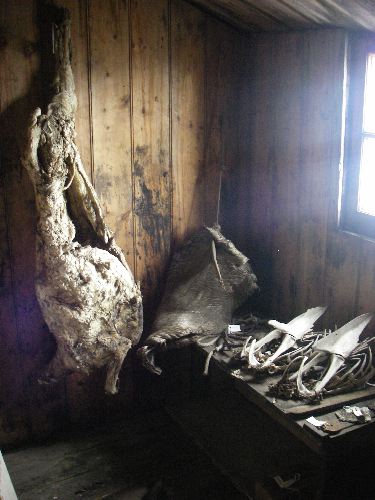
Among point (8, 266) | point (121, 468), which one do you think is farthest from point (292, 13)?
point (121, 468)

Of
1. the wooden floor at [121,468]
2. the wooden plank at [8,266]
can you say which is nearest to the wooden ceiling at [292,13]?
the wooden plank at [8,266]

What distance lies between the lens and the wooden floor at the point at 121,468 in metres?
2.55

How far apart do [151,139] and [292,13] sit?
2.93ft

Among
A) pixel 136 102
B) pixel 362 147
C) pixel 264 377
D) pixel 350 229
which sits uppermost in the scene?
pixel 136 102

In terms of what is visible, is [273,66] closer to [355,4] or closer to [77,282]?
[355,4]

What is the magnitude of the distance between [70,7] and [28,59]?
1.01 feet

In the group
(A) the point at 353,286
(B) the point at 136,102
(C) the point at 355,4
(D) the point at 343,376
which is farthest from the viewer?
(B) the point at 136,102

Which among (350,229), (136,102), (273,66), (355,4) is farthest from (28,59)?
(350,229)

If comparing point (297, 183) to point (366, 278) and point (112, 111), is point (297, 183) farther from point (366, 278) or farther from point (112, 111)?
point (112, 111)

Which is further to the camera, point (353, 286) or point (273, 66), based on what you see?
point (273, 66)

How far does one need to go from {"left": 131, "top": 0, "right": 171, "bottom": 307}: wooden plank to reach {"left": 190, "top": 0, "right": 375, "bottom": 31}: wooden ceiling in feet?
0.88

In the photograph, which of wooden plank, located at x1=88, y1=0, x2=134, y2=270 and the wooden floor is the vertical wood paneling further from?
wooden plank, located at x1=88, y1=0, x2=134, y2=270

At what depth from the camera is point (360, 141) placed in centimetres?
250

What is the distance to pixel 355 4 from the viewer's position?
2.03m
